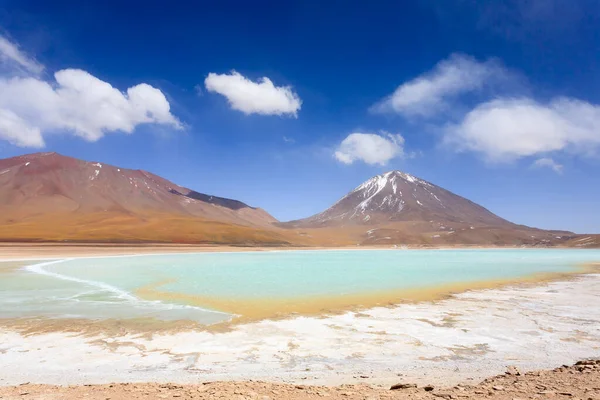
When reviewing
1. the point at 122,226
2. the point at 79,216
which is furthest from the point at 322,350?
the point at 79,216

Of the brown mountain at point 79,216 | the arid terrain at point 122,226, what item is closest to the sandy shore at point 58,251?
the arid terrain at point 122,226

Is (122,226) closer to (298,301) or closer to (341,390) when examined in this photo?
(298,301)

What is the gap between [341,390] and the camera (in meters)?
6.21

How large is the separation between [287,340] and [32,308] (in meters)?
11.0

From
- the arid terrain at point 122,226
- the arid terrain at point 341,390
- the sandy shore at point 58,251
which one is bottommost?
the sandy shore at point 58,251

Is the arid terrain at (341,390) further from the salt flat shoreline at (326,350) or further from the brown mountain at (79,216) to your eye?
the brown mountain at (79,216)

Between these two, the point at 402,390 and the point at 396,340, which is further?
the point at 396,340

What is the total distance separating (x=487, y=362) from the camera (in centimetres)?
808

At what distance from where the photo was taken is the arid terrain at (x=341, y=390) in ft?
19.0

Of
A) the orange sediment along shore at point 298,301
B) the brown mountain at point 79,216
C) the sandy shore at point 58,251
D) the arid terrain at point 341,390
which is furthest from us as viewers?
the brown mountain at point 79,216

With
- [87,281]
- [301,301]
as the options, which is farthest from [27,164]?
[301,301]

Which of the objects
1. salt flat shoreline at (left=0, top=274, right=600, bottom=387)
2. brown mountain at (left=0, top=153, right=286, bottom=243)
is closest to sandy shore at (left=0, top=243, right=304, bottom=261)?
brown mountain at (left=0, top=153, right=286, bottom=243)

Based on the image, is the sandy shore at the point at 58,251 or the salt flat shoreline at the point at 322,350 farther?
the sandy shore at the point at 58,251

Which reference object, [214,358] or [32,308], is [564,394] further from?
[32,308]
